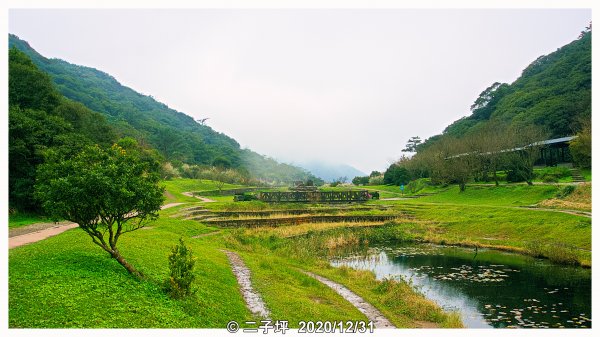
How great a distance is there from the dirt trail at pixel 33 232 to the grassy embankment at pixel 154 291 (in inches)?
33.7

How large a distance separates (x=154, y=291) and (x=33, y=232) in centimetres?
1105

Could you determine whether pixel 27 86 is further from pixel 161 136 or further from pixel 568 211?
pixel 161 136

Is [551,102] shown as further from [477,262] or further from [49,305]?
[49,305]

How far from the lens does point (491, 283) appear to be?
17.4 metres

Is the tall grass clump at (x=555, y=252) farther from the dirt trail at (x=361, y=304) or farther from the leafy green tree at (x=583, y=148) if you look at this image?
the leafy green tree at (x=583, y=148)

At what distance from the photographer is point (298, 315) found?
11.2m

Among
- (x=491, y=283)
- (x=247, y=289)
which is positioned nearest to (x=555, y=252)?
(x=491, y=283)

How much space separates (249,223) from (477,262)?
17476 millimetres

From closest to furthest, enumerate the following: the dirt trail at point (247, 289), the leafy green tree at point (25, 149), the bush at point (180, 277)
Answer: the bush at point (180, 277) < the dirt trail at point (247, 289) < the leafy green tree at point (25, 149)

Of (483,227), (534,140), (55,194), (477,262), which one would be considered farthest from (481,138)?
(55,194)

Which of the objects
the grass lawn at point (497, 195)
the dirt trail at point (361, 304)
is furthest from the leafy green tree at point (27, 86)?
the grass lawn at point (497, 195)

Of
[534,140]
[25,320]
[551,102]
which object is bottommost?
[25,320]

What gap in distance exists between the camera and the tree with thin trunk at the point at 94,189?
32.8 feet

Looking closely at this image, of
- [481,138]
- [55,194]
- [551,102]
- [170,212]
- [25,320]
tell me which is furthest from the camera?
[551,102]
